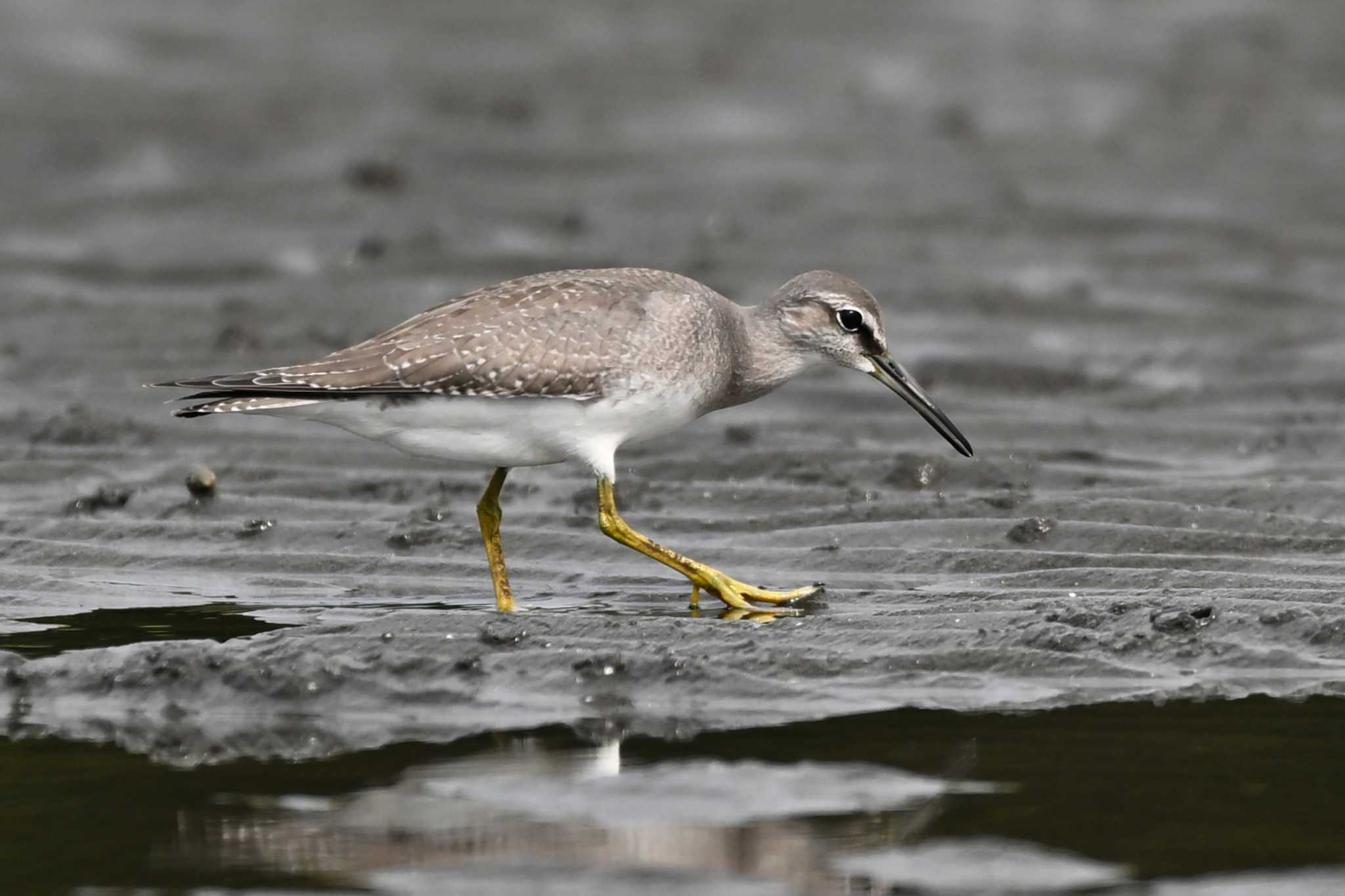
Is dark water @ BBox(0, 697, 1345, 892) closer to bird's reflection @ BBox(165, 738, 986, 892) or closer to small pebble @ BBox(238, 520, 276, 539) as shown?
bird's reflection @ BBox(165, 738, 986, 892)

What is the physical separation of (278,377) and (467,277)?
677 centimetres

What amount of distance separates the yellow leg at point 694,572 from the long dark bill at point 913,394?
1.48 m

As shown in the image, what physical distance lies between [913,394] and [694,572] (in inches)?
70.6

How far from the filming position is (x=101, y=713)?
718 cm

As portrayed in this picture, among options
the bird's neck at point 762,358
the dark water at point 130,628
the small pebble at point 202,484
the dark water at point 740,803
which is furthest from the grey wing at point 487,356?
the dark water at point 740,803

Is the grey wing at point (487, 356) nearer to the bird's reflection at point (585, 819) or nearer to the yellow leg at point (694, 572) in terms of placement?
the yellow leg at point (694, 572)

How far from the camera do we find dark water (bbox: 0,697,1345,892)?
554 centimetres

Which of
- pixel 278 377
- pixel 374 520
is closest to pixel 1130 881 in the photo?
pixel 278 377

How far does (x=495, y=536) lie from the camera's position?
9.28 meters

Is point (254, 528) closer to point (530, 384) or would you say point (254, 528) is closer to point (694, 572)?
point (530, 384)

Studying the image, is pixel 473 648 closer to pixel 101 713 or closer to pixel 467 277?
pixel 101 713

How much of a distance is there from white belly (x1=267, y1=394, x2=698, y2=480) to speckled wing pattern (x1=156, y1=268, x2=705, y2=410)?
60mm

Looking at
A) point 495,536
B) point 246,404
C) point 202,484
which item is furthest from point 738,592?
point 202,484

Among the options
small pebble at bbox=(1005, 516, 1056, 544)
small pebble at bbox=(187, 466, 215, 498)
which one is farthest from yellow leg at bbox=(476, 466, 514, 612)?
small pebble at bbox=(1005, 516, 1056, 544)
